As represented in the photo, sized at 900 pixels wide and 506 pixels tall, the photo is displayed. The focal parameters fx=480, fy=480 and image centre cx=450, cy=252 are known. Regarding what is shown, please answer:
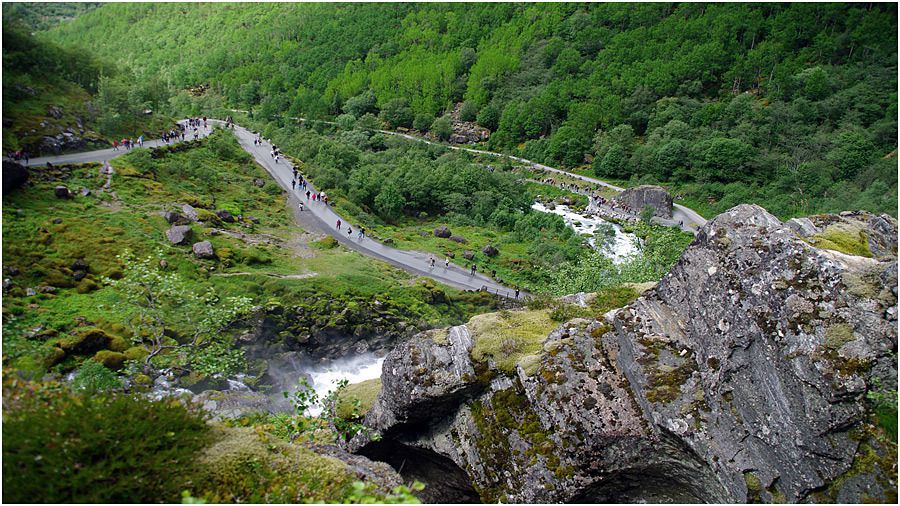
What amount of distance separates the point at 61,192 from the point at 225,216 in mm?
13870

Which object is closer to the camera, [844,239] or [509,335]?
[844,239]

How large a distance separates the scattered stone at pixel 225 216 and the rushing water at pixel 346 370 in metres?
23.5

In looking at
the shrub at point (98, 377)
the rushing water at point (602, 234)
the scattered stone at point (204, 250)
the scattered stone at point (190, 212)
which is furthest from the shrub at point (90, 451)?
the rushing water at point (602, 234)

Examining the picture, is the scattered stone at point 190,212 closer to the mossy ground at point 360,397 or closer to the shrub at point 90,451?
the mossy ground at point 360,397

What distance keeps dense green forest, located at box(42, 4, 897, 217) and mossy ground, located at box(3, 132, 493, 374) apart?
31.1 m

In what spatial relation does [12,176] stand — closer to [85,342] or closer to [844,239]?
[85,342]

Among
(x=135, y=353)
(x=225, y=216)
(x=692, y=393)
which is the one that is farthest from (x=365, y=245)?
(x=692, y=393)

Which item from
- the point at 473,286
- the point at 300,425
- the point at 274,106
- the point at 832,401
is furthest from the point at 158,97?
the point at 832,401

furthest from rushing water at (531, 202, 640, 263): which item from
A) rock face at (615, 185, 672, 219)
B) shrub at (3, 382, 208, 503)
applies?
shrub at (3, 382, 208, 503)

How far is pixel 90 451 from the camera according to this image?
28.1ft

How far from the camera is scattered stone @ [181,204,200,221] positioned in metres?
47.4

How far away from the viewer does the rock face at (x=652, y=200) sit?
81.8m

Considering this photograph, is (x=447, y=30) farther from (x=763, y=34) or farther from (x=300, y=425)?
(x=300, y=425)

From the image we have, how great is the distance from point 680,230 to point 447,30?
14529 centimetres
